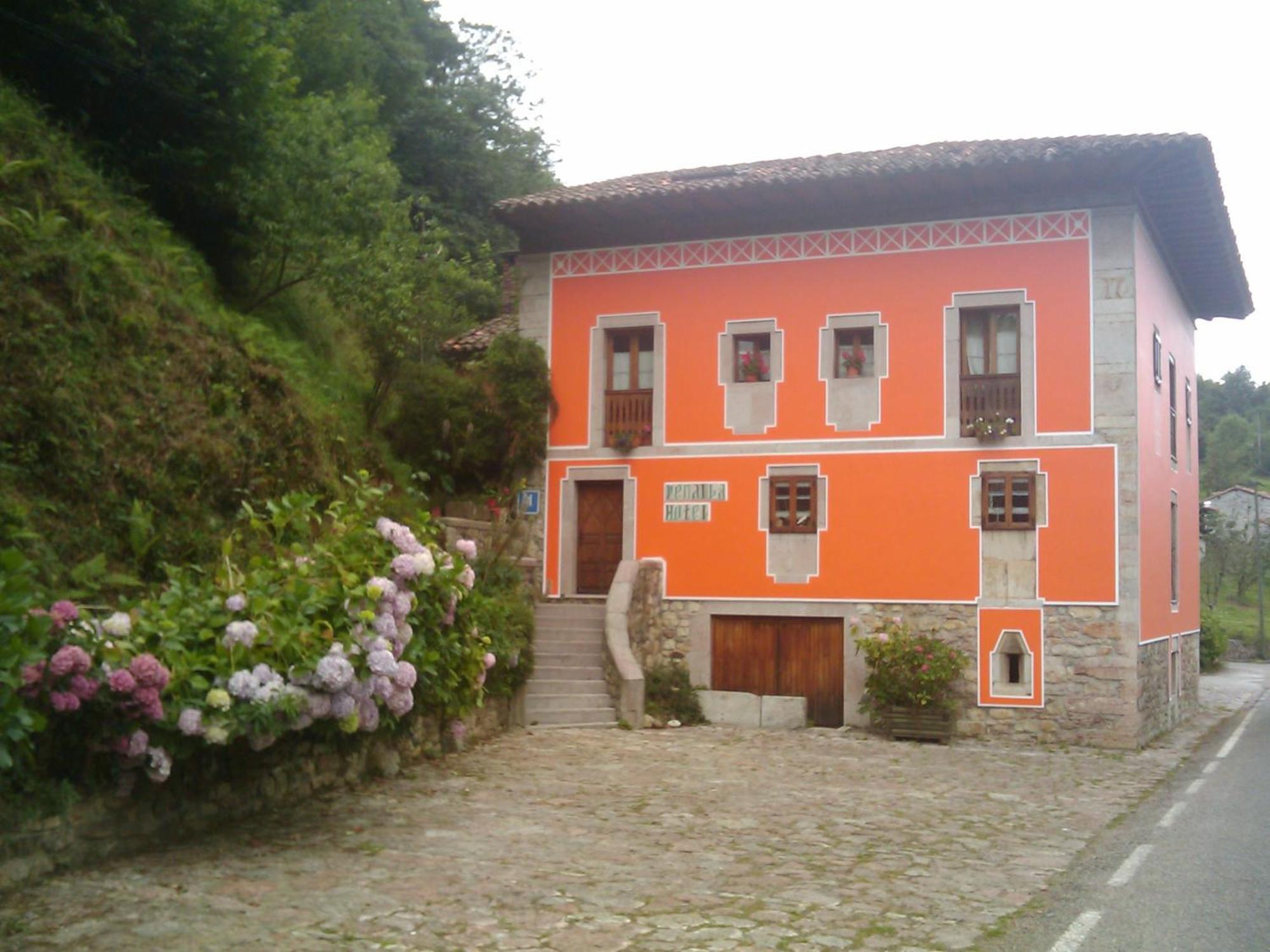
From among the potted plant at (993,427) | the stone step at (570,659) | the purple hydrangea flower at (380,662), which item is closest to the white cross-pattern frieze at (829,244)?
the potted plant at (993,427)

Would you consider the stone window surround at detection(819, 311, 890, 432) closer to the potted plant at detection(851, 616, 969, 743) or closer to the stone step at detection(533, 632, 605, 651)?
the potted plant at detection(851, 616, 969, 743)

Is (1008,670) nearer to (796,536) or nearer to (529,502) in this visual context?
(796,536)

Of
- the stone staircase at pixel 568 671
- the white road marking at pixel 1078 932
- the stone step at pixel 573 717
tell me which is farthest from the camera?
the stone staircase at pixel 568 671

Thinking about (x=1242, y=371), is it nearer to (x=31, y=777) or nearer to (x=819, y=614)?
(x=819, y=614)

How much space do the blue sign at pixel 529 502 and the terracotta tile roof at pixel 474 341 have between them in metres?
2.59

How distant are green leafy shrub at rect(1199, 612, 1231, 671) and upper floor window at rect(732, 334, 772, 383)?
2156cm

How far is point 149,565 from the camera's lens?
913cm

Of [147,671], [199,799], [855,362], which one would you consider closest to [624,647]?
[855,362]

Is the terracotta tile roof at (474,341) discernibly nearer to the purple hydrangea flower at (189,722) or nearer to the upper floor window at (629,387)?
the upper floor window at (629,387)

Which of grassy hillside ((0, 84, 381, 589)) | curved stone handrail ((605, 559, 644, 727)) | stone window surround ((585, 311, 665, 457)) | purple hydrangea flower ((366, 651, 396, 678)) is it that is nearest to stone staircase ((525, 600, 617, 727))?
curved stone handrail ((605, 559, 644, 727))

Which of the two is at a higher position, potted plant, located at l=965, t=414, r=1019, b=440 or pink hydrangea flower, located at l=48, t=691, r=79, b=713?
potted plant, located at l=965, t=414, r=1019, b=440

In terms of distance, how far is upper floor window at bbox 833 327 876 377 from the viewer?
17438mm

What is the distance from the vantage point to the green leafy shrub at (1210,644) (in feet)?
115

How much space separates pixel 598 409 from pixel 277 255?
534 centimetres
